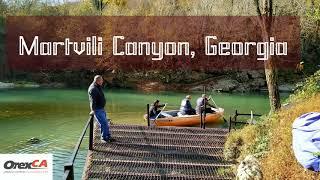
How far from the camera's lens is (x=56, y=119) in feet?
85.6

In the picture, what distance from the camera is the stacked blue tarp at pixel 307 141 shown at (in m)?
6.32

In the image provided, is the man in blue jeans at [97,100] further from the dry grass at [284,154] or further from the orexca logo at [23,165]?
the dry grass at [284,154]

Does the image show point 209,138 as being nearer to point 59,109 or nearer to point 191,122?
point 191,122

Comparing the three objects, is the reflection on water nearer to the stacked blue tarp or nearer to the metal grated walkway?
the metal grated walkway

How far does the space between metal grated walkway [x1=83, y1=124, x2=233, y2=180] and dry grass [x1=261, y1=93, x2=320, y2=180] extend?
146 centimetres

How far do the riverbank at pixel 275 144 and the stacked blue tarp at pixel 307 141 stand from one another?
0.15 metres

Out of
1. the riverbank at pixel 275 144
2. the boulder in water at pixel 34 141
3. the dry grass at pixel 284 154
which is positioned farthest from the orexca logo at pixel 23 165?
Result: the boulder in water at pixel 34 141

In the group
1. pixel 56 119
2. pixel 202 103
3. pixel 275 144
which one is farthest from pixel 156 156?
pixel 56 119

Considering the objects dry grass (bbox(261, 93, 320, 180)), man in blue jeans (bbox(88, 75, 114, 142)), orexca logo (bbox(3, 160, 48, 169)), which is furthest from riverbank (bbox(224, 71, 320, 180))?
orexca logo (bbox(3, 160, 48, 169))

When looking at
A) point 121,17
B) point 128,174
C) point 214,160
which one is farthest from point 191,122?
point 121,17

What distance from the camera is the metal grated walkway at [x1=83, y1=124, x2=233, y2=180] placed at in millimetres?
9344

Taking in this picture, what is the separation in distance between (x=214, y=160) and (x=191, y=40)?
41874mm

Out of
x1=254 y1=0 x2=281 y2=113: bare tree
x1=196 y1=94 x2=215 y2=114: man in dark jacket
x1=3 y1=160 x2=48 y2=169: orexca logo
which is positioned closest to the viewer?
x1=3 y1=160 x2=48 y2=169: orexca logo

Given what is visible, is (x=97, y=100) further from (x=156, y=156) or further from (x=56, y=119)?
(x=56, y=119)
